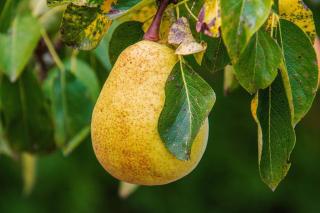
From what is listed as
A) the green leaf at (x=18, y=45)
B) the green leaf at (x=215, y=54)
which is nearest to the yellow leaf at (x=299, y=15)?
the green leaf at (x=215, y=54)

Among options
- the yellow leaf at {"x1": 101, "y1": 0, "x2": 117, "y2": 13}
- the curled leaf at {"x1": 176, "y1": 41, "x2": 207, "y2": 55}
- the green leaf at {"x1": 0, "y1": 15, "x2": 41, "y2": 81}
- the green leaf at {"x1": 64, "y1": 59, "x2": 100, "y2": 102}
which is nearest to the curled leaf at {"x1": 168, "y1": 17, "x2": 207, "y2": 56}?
the curled leaf at {"x1": 176, "y1": 41, "x2": 207, "y2": 55}

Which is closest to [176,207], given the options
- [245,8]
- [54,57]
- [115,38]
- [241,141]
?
[241,141]

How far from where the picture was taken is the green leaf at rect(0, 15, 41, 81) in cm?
178

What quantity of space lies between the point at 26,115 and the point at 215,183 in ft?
8.69

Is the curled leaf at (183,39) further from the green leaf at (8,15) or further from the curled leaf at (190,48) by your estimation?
the green leaf at (8,15)

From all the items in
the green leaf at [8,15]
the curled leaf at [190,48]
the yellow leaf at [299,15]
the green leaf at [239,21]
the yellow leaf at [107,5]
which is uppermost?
the green leaf at [239,21]

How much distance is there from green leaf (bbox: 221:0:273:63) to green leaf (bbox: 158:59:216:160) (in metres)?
A: 0.12

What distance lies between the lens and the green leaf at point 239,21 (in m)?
1.03

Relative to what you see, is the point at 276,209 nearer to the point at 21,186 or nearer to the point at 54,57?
the point at 21,186

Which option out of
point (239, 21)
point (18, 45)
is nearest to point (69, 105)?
point (18, 45)

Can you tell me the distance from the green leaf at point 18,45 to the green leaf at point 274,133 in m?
0.70

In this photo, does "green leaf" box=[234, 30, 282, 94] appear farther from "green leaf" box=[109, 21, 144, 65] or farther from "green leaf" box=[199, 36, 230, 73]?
"green leaf" box=[109, 21, 144, 65]

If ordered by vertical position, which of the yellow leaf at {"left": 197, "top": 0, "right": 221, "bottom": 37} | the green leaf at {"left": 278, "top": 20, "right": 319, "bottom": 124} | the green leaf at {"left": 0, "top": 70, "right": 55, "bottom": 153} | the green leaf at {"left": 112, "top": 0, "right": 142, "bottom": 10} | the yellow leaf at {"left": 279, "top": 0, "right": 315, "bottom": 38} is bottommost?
the green leaf at {"left": 0, "top": 70, "right": 55, "bottom": 153}

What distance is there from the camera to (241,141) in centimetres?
445
